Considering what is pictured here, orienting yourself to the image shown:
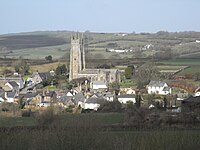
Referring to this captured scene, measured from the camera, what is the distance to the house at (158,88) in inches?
1650

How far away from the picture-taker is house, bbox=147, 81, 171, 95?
4191 cm

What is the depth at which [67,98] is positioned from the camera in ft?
125

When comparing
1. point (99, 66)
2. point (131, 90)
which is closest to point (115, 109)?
point (131, 90)

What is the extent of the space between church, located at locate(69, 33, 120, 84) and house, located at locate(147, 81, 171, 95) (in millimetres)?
6531

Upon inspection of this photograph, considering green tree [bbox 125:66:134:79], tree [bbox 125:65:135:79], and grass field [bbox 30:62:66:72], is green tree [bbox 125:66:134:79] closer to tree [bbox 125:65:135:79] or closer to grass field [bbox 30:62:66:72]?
tree [bbox 125:65:135:79]

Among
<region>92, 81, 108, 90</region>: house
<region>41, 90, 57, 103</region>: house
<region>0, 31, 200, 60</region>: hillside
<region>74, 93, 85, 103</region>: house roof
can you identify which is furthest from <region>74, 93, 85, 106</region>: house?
<region>0, 31, 200, 60</region>: hillside

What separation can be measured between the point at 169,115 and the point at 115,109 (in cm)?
971

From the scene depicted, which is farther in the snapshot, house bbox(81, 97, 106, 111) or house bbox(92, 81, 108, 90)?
house bbox(92, 81, 108, 90)

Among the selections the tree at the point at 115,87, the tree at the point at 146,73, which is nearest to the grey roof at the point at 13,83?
the tree at the point at 115,87

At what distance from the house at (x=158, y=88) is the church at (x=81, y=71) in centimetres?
653

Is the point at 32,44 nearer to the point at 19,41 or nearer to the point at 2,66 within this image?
the point at 19,41

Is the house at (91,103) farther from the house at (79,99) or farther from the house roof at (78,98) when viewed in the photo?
the house roof at (78,98)

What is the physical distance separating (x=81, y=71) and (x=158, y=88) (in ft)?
48.9

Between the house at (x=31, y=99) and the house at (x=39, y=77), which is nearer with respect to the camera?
the house at (x=31, y=99)
